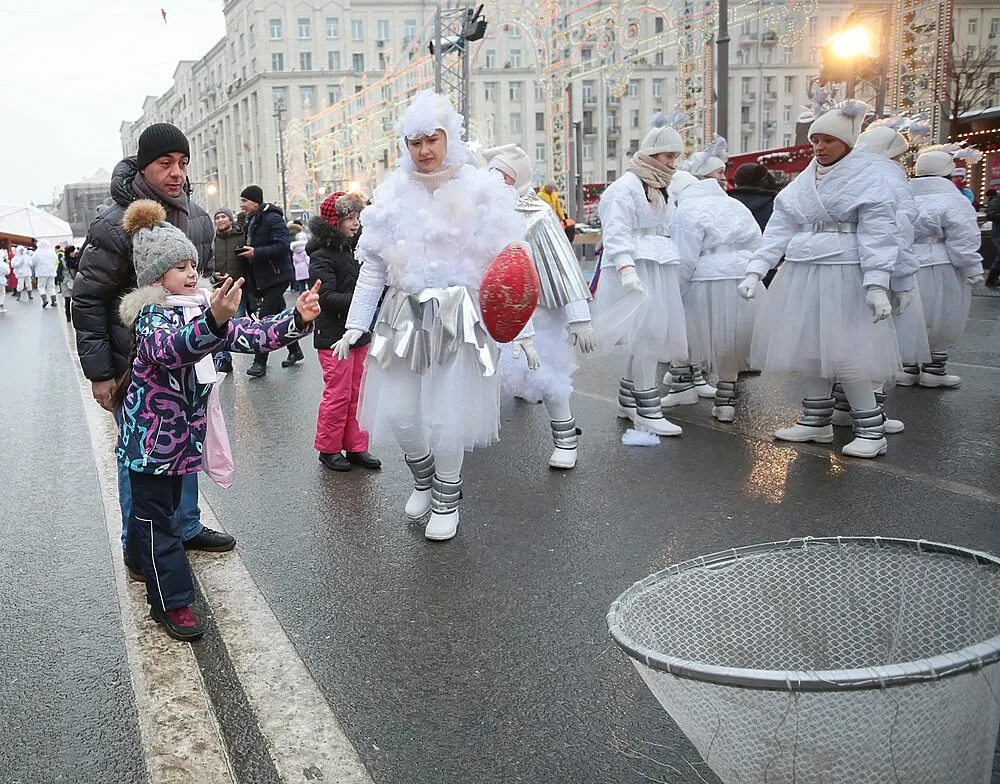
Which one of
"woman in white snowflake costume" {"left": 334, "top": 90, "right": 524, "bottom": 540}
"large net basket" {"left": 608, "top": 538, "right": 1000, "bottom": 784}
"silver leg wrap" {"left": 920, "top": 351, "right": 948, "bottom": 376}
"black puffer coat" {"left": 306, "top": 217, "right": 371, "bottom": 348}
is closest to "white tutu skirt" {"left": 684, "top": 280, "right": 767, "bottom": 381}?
"silver leg wrap" {"left": 920, "top": 351, "right": 948, "bottom": 376}

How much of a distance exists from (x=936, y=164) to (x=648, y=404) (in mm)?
3673

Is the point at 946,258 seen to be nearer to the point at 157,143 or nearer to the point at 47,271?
the point at 157,143

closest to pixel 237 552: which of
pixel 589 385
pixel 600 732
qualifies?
pixel 600 732

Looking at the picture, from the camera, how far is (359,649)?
320cm

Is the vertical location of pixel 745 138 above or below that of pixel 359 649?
above

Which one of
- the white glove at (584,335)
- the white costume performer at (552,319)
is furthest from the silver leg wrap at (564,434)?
the white glove at (584,335)

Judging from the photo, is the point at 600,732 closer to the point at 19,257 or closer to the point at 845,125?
the point at 845,125

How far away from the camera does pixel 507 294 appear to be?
3963mm

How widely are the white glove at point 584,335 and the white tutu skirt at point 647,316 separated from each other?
695 millimetres

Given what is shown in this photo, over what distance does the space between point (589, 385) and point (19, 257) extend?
29609mm

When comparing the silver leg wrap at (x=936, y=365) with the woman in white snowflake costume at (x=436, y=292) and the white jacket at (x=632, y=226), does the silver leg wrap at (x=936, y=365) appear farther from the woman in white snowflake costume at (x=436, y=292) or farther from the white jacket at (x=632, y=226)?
the woman in white snowflake costume at (x=436, y=292)

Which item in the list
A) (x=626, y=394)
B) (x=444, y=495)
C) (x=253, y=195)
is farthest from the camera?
(x=253, y=195)

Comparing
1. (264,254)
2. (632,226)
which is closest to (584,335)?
(632,226)

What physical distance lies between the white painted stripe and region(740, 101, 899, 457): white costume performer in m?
4.02
